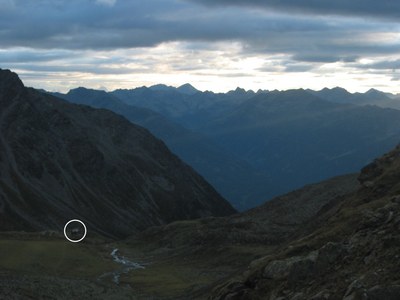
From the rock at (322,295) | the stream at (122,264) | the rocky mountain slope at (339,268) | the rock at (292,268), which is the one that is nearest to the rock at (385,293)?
the rocky mountain slope at (339,268)

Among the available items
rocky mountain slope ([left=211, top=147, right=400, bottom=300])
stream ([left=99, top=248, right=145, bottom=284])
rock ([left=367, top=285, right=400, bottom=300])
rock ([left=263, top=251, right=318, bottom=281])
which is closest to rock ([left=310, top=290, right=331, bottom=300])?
rocky mountain slope ([left=211, top=147, right=400, bottom=300])

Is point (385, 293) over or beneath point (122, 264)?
over

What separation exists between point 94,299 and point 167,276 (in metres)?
30.3

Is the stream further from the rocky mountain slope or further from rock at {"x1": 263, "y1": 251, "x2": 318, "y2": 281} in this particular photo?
rock at {"x1": 263, "y1": 251, "x2": 318, "y2": 281}

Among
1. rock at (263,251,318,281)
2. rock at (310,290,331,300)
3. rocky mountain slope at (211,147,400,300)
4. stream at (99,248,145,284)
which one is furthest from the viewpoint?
stream at (99,248,145,284)

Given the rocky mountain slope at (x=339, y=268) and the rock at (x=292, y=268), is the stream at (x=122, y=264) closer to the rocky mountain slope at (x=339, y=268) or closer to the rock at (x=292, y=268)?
the rocky mountain slope at (x=339, y=268)

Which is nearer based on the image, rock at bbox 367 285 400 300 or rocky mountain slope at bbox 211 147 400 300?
rock at bbox 367 285 400 300

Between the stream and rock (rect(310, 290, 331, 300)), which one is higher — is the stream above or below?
below

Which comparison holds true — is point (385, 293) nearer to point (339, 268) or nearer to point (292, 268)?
point (339, 268)

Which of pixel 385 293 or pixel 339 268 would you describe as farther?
pixel 339 268

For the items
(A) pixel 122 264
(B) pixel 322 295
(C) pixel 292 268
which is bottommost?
(A) pixel 122 264

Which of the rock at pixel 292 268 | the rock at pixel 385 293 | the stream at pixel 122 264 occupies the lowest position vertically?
the stream at pixel 122 264

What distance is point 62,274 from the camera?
88.4 m

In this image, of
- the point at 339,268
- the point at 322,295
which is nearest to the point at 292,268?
the point at 339,268
